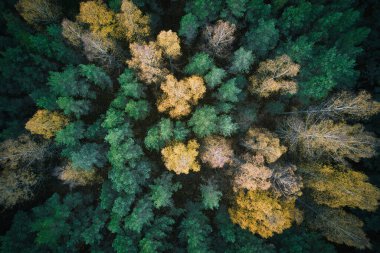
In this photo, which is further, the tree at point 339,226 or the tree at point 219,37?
the tree at point 339,226

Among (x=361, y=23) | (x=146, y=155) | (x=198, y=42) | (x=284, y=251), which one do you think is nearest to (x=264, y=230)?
(x=284, y=251)

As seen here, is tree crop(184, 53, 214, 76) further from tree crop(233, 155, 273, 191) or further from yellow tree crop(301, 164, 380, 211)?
yellow tree crop(301, 164, 380, 211)

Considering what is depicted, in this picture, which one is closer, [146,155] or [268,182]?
[268,182]

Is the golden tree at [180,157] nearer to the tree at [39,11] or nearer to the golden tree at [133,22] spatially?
the golden tree at [133,22]

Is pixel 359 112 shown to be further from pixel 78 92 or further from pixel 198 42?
pixel 78 92

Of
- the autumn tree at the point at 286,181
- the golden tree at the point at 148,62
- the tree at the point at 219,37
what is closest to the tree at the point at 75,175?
the golden tree at the point at 148,62

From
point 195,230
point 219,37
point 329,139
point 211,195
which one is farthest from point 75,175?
point 329,139

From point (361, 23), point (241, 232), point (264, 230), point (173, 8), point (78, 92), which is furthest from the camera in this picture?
point (361, 23)

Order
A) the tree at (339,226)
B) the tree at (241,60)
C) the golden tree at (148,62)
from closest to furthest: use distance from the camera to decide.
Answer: the golden tree at (148,62) → the tree at (241,60) → the tree at (339,226)
